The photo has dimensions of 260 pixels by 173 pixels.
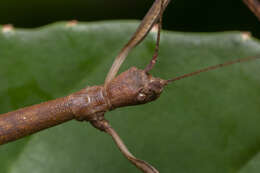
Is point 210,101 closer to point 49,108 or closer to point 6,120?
point 49,108

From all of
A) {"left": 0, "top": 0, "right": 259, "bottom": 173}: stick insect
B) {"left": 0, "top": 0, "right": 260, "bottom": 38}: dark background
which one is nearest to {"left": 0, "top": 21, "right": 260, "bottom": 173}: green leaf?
{"left": 0, "top": 0, "right": 259, "bottom": 173}: stick insect

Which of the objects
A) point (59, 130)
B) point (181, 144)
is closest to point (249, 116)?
point (181, 144)

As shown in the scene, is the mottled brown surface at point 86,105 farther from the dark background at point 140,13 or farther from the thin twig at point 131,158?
the dark background at point 140,13

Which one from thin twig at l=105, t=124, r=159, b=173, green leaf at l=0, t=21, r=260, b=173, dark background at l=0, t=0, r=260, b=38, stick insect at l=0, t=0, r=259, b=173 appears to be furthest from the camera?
dark background at l=0, t=0, r=260, b=38

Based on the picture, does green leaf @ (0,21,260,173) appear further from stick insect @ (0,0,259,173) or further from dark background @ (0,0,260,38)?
dark background @ (0,0,260,38)

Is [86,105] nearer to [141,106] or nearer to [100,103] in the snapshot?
[100,103]

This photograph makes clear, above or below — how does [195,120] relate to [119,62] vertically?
below

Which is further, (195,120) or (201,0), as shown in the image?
(201,0)

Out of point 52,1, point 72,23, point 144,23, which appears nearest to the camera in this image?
point 144,23
